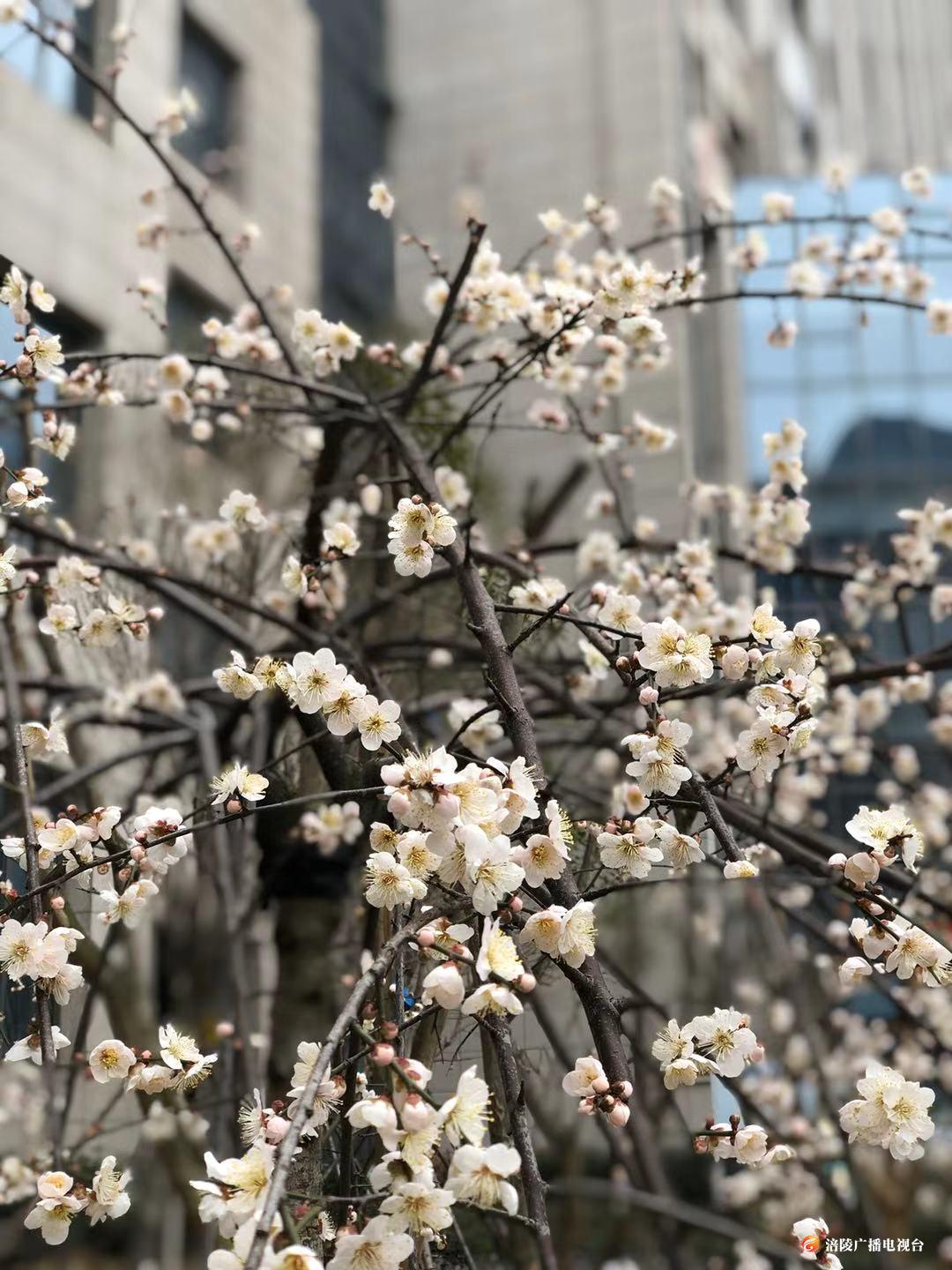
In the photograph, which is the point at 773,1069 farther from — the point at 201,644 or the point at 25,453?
the point at 25,453

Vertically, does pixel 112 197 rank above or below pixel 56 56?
below

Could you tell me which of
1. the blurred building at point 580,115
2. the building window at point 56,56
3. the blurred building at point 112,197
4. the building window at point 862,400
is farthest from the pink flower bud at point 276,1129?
the building window at point 862,400

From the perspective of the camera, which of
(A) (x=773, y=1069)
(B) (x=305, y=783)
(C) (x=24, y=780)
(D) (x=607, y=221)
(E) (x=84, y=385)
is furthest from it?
(A) (x=773, y=1069)

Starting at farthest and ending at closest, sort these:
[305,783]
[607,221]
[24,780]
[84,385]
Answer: [607,221] < [84,385] < [305,783] < [24,780]

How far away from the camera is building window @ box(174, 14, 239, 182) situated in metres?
7.88

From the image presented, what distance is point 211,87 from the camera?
8719 mm

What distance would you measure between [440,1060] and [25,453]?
2505 millimetres

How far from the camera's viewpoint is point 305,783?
9.20 feet

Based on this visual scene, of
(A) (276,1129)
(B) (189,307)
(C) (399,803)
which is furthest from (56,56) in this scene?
(A) (276,1129)

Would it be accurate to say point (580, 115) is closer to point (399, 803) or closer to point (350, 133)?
point (350, 133)

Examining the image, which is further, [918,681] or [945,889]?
[945,889]

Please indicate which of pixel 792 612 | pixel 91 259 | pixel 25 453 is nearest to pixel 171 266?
pixel 91 259

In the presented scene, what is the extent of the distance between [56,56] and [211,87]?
4667 millimetres

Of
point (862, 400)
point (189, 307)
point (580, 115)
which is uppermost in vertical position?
point (580, 115)
